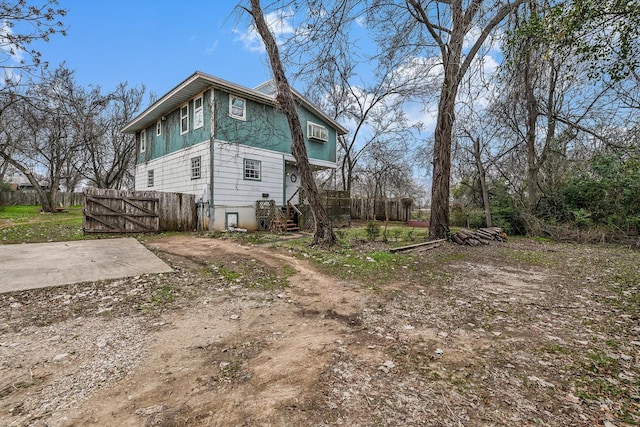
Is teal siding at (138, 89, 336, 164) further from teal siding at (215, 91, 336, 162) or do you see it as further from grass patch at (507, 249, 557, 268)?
grass patch at (507, 249, 557, 268)

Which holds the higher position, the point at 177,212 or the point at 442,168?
the point at 442,168

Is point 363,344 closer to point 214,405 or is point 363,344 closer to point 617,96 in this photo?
point 214,405

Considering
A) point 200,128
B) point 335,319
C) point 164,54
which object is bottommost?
point 335,319

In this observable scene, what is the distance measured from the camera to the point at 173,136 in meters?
13.3

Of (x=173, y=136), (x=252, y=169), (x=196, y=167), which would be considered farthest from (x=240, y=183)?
(x=173, y=136)

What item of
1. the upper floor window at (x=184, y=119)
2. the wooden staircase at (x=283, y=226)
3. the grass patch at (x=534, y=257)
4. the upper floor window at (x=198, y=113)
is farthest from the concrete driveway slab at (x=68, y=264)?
the grass patch at (x=534, y=257)

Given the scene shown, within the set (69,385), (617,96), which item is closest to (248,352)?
(69,385)

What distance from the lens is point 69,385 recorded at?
6.25 ft

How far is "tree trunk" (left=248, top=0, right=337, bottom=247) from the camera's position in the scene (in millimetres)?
7043

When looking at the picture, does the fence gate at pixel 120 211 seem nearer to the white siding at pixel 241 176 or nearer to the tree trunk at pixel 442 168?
the white siding at pixel 241 176

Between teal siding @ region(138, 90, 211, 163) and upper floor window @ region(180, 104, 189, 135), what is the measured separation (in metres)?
0.24

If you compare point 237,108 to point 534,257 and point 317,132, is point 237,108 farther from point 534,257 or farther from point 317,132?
point 534,257

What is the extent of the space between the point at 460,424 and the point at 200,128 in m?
12.5

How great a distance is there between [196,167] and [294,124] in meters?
6.39
